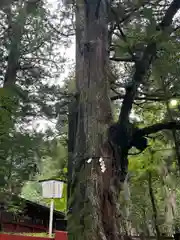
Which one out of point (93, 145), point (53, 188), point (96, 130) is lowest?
point (53, 188)

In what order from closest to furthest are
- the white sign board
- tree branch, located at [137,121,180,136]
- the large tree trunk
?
the large tree trunk < tree branch, located at [137,121,180,136] < the white sign board

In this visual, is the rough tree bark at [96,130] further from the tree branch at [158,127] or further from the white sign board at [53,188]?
the white sign board at [53,188]

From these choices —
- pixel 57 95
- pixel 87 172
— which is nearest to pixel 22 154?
pixel 57 95

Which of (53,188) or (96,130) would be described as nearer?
(96,130)

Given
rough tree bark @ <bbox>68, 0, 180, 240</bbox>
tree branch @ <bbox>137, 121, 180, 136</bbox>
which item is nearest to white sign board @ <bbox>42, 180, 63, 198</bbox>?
rough tree bark @ <bbox>68, 0, 180, 240</bbox>

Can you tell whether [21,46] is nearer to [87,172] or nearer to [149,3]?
[149,3]

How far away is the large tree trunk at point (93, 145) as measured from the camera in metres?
1.90

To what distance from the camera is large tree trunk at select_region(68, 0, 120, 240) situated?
190cm

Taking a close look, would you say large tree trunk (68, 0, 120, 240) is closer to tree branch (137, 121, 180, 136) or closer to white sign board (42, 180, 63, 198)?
tree branch (137, 121, 180, 136)

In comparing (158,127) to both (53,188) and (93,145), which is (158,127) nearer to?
(93,145)

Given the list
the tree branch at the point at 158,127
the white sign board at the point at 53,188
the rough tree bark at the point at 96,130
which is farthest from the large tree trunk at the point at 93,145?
the white sign board at the point at 53,188

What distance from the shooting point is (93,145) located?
2113mm

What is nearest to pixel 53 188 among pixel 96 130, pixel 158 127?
pixel 96 130

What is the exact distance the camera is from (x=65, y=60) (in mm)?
5141
